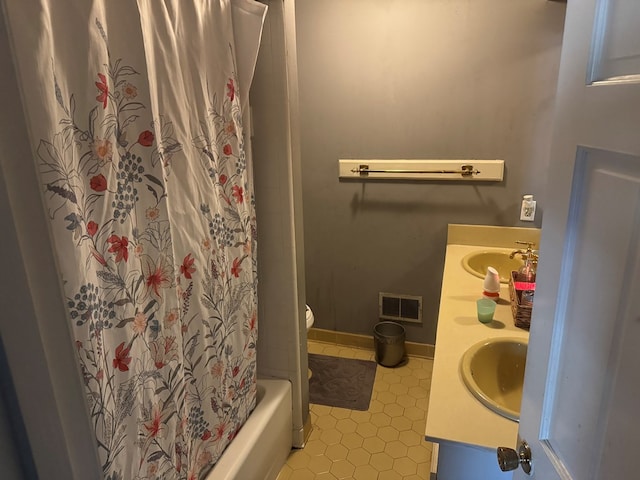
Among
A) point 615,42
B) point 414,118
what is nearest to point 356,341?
point 414,118

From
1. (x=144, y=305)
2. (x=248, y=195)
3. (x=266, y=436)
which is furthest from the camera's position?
(x=266, y=436)

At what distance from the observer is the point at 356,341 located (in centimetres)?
289

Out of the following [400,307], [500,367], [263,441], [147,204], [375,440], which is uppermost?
[147,204]

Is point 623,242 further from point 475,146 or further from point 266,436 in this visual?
point 475,146

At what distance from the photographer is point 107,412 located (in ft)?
3.17

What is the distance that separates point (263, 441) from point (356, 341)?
1.25 metres

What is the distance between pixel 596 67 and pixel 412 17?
1805 mm

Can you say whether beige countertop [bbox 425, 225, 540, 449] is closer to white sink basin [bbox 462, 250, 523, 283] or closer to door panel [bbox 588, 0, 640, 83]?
white sink basin [bbox 462, 250, 523, 283]

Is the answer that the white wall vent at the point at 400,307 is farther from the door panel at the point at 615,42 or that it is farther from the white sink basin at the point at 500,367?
the door panel at the point at 615,42

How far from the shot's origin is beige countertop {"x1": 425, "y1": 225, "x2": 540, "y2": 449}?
3.76ft

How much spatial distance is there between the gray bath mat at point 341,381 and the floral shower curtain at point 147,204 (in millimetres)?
962

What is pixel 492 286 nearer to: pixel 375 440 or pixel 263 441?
pixel 375 440

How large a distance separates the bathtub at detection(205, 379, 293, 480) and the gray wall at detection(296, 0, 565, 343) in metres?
1.01

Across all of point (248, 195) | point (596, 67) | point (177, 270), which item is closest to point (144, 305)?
point (177, 270)
